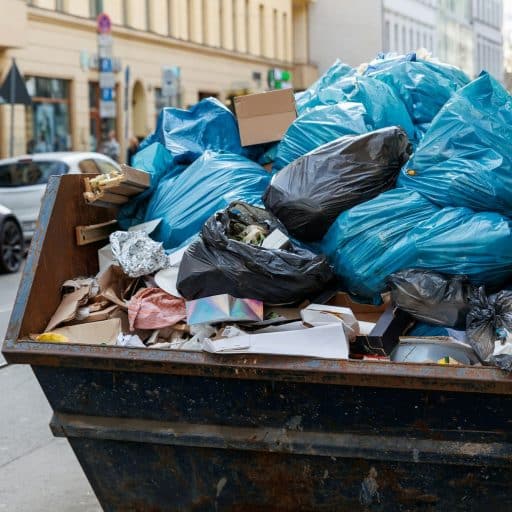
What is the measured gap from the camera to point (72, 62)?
2873 centimetres

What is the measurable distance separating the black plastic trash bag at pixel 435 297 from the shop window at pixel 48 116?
2309 centimetres

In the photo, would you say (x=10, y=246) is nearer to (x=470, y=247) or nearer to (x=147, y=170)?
(x=147, y=170)

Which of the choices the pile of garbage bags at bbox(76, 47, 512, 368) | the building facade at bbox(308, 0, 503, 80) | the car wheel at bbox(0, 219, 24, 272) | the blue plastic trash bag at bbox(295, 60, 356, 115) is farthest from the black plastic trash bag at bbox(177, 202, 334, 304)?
the building facade at bbox(308, 0, 503, 80)

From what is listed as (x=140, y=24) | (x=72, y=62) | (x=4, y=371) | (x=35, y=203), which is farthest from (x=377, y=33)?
(x=4, y=371)

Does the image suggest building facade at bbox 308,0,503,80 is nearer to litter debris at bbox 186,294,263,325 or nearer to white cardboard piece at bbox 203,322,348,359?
litter debris at bbox 186,294,263,325

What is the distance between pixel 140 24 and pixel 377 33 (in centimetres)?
2244

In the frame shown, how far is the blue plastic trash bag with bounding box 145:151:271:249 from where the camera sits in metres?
4.10

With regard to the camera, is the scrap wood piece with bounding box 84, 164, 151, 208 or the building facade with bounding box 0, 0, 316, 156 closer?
the scrap wood piece with bounding box 84, 164, 151, 208

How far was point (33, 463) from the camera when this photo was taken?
16.2 feet

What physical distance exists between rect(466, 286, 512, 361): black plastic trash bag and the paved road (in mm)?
1887

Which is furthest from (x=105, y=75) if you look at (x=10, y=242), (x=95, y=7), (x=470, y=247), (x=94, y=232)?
(x=470, y=247)

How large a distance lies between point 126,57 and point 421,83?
28.4 meters

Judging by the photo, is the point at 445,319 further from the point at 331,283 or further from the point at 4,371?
the point at 4,371

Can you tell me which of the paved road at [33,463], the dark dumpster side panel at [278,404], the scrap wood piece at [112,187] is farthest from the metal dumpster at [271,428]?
the paved road at [33,463]
